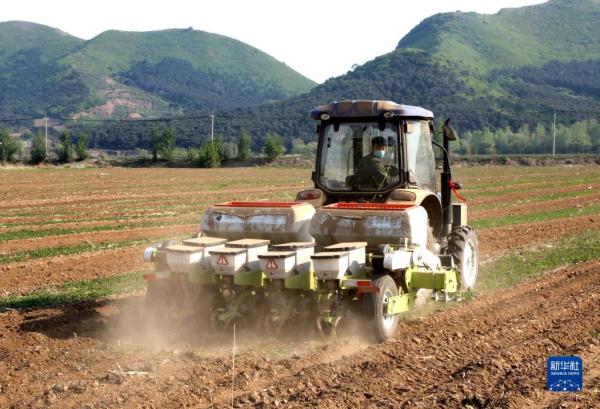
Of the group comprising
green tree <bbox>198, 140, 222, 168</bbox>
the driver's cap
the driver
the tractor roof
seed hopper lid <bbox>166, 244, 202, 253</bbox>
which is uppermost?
the tractor roof

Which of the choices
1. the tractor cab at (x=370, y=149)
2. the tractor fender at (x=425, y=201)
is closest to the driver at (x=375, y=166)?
the tractor cab at (x=370, y=149)

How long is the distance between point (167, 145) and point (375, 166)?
88.9 m

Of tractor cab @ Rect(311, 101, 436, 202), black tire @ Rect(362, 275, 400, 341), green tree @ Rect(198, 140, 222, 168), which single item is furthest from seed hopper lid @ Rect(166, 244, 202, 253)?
green tree @ Rect(198, 140, 222, 168)

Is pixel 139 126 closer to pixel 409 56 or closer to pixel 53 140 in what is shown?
pixel 53 140

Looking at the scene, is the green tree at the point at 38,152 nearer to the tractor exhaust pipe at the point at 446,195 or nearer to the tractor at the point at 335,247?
the tractor exhaust pipe at the point at 446,195

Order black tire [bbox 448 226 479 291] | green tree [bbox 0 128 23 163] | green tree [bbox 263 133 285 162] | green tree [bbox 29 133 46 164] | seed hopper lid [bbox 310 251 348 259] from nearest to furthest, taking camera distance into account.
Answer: seed hopper lid [bbox 310 251 348 259] < black tire [bbox 448 226 479 291] < green tree [bbox 29 133 46 164] < green tree [bbox 0 128 23 163] < green tree [bbox 263 133 285 162]

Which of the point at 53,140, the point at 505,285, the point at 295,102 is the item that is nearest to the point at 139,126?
the point at 53,140

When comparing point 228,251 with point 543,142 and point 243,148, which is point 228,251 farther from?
point 543,142

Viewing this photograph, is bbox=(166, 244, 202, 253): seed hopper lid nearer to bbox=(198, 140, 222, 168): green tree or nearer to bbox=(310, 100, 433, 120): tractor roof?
bbox=(310, 100, 433, 120): tractor roof

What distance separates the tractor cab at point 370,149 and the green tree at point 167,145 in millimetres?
79287

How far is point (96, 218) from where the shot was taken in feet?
79.2

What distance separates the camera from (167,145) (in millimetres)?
97375

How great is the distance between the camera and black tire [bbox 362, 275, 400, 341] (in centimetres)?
845

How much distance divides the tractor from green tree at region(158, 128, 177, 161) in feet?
261
